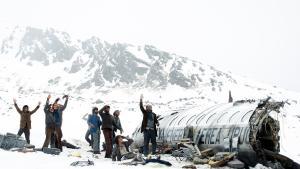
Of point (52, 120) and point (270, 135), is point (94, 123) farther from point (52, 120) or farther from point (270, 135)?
point (270, 135)

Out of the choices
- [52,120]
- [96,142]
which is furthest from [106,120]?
[52,120]

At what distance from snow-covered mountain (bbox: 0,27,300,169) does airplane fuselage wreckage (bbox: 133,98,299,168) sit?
38005mm

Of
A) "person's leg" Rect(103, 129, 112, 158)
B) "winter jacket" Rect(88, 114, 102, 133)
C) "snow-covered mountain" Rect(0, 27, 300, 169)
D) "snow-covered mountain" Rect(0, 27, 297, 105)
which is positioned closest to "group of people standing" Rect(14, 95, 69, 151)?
"winter jacket" Rect(88, 114, 102, 133)

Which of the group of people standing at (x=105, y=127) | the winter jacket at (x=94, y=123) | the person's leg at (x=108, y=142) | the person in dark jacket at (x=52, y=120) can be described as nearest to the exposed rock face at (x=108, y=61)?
the winter jacket at (x=94, y=123)

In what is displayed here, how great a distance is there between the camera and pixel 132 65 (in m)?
92.0

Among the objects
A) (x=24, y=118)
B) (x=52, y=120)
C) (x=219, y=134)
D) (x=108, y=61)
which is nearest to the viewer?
(x=219, y=134)

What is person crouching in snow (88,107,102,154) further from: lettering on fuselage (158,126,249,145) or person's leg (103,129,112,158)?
lettering on fuselage (158,126,249,145)

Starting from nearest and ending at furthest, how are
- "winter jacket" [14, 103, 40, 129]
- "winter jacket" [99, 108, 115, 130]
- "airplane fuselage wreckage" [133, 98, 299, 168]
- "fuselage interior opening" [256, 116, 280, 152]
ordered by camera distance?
1. "airplane fuselage wreckage" [133, 98, 299, 168]
2. "fuselage interior opening" [256, 116, 280, 152]
3. "winter jacket" [99, 108, 115, 130]
4. "winter jacket" [14, 103, 40, 129]

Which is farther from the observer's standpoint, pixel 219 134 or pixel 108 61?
pixel 108 61

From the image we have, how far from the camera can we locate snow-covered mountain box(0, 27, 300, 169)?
71812 mm

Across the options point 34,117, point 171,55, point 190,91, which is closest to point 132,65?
point 171,55

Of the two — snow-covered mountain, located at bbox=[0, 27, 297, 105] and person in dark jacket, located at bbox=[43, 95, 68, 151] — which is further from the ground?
snow-covered mountain, located at bbox=[0, 27, 297, 105]

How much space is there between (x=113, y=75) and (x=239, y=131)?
246 ft

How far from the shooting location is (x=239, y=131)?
13.9m
